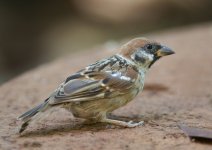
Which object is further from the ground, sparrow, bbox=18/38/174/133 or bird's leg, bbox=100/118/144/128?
sparrow, bbox=18/38/174/133

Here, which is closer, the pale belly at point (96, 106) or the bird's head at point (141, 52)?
the pale belly at point (96, 106)

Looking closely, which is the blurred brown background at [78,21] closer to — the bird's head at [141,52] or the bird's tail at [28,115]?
the bird's head at [141,52]

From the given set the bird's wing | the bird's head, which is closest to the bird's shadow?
the bird's wing

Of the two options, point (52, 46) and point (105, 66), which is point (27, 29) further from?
point (105, 66)

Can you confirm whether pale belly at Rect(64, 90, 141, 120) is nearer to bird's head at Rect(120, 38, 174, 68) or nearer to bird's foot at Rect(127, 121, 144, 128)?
bird's foot at Rect(127, 121, 144, 128)

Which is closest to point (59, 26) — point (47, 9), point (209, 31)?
point (47, 9)

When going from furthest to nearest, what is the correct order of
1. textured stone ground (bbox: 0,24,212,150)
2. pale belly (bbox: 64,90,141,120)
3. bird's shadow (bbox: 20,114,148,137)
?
pale belly (bbox: 64,90,141,120) < bird's shadow (bbox: 20,114,148,137) < textured stone ground (bbox: 0,24,212,150)

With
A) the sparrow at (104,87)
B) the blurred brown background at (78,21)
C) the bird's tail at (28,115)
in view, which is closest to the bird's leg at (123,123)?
the sparrow at (104,87)
